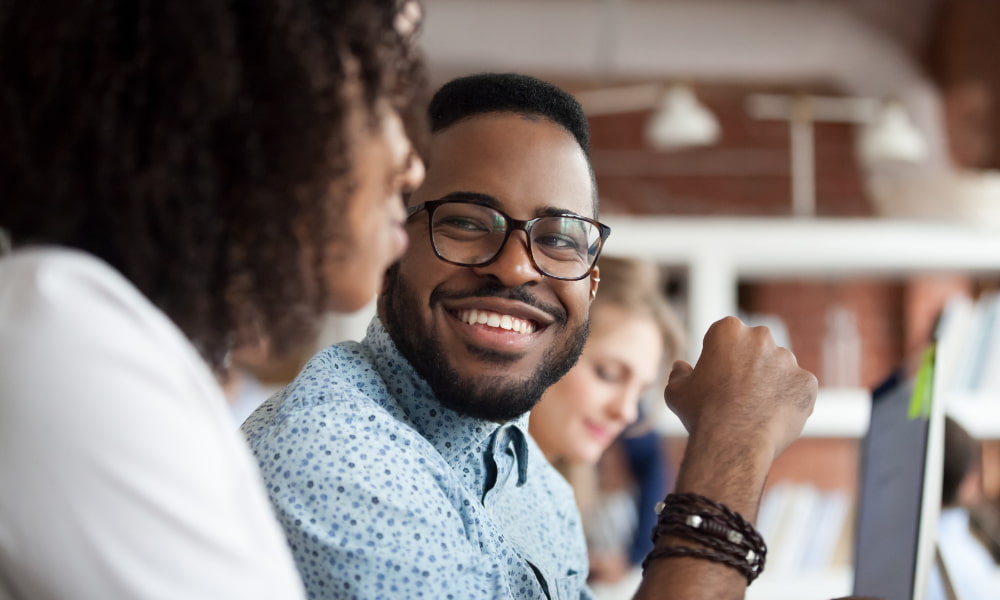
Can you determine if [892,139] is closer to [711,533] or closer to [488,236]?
[488,236]

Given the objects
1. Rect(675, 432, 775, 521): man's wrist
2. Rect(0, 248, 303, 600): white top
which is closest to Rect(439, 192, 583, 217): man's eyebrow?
Rect(675, 432, 775, 521): man's wrist

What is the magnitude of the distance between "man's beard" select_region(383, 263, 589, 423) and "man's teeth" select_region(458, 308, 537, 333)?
2 cm

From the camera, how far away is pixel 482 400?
1165 millimetres

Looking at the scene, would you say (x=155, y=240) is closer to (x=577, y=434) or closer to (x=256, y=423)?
(x=256, y=423)

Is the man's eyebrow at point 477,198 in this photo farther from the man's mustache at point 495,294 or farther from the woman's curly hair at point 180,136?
the woman's curly hair at point 180,136

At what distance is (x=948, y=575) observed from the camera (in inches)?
52.6

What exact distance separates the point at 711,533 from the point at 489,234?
46cm

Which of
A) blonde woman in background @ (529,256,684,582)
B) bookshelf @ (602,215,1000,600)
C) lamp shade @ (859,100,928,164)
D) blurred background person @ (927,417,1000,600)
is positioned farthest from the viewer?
lamp shade @ (859,100,928,164)

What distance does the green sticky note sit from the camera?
1.11m

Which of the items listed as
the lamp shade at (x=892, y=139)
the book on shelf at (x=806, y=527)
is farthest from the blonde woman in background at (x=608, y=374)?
the lamp shade at (x=892, y=139)

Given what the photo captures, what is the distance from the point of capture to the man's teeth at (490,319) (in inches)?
46.6

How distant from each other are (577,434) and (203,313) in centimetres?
166

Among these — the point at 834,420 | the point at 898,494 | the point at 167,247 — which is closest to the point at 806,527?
the point at 834,420

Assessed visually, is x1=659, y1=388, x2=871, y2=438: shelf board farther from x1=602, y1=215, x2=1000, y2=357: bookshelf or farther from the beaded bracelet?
the beaded bracelet
